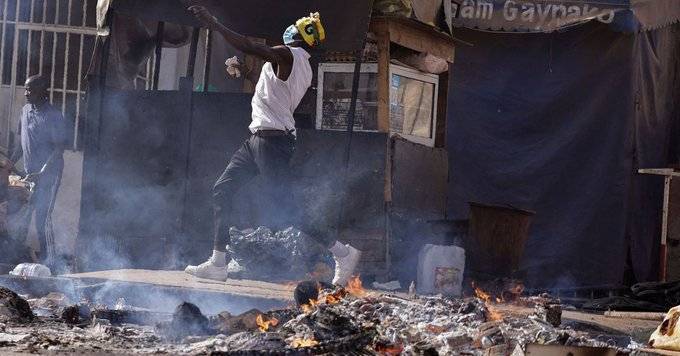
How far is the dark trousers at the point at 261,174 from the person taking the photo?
9570 mm

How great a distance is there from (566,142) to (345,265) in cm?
491

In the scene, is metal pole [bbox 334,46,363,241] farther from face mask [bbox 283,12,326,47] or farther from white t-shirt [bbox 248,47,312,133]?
white t-shirt [bbox 248,47,312,133]

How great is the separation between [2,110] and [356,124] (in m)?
5.02

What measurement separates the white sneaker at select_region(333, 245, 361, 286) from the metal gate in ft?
17.2

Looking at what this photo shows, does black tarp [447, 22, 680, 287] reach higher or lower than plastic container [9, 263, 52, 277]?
higher

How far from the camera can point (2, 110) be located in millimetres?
13766

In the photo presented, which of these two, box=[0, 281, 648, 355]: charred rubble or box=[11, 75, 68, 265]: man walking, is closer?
box=[0, 281, 648, 355]: charred rubble

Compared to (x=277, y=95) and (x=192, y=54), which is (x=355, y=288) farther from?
(x=192, y=54)

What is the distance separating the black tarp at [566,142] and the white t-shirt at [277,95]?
15.3 ft

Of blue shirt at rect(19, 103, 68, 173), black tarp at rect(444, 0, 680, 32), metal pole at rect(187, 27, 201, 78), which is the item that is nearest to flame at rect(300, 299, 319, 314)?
metal pole at rect(187, 27, 201, 78)

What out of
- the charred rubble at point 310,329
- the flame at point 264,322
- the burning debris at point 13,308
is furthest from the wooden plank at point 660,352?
the burning debris at point 13,308

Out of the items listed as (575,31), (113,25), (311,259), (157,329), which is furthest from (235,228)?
(575,31)

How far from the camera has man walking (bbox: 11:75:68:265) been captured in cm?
1193

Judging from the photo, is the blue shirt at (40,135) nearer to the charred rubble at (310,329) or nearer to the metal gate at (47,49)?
the metal gate at (47,49)
